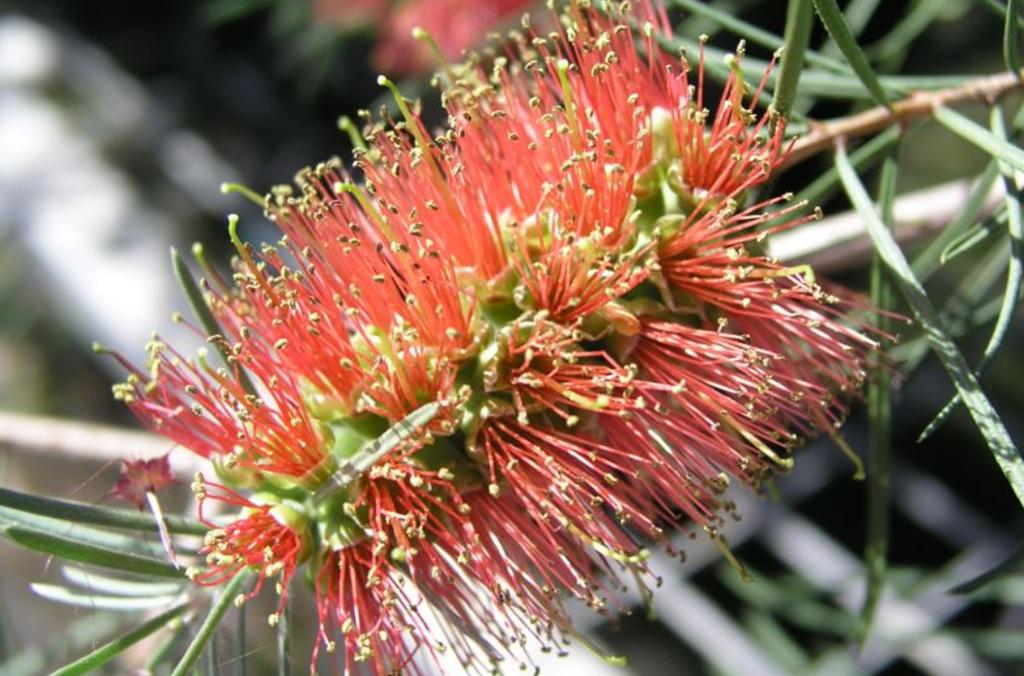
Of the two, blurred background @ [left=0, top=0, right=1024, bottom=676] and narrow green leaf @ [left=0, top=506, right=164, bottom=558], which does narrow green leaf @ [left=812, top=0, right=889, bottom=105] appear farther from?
narrow green leaf @ [left=0, top=506, right=164, bottom=558]

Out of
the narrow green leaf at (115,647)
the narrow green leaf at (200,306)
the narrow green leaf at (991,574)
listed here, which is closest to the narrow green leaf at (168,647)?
the narrow green leaf at (115,647)

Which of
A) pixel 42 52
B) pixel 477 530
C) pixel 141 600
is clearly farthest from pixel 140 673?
pixel 42 52

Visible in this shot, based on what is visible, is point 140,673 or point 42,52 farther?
point 42,52

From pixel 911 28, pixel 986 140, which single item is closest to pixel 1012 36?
pixel 986 140

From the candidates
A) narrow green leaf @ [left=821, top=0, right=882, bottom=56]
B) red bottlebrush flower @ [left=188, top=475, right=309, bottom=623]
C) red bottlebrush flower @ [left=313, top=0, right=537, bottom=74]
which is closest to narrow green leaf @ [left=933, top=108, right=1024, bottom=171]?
narrow green leaf @ [left=821, top=0, right=882, bottom=56]

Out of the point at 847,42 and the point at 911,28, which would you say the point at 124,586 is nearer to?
the point at 847,42

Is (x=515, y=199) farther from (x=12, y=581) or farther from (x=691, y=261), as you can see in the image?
(x=12, y=581)
